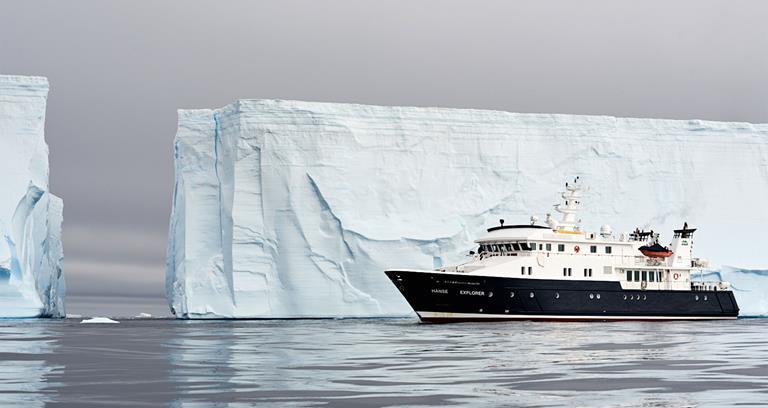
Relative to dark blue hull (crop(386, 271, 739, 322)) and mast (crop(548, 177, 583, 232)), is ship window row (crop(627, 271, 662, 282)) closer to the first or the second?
dark blue hull (crop(386, 271, 739, 322))

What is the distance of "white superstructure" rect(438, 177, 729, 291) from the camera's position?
2848 cm

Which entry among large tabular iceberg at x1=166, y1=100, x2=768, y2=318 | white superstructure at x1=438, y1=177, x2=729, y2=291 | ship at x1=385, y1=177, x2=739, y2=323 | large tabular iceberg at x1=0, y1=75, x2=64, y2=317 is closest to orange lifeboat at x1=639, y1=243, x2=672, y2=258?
ship at x1=385, y1=177, x2=739, y2=323

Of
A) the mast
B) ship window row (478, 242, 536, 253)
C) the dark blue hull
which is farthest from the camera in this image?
the mast

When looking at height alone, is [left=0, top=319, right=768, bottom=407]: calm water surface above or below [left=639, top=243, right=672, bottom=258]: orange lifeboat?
below

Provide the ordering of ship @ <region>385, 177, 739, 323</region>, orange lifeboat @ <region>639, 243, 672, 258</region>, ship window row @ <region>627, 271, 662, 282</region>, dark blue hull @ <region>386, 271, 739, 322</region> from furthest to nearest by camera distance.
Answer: orange lifeboat @ <region>639, 243, 672, 258</region> < ship window row @ <region>627, 271, 662, 282</region> < ship @ <region>385, 177, 739, 323</region> < dark blue hull @ <region>386, 271, 739, 322</region>

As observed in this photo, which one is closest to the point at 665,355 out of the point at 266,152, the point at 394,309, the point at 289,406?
the point at 289,406

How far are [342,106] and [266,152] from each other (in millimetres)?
3113

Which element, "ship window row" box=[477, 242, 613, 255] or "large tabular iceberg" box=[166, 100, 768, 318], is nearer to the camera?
"ship window row" box=[477, 242, 613, 255]

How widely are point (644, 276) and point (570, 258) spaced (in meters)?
3.05

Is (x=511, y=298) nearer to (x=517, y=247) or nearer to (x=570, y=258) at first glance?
(x=517, y=247)

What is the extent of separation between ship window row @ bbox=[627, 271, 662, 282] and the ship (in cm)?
3

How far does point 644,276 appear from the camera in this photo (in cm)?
3070

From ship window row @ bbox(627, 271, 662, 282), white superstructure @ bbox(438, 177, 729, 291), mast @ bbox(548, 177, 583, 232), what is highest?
mast @ bbox(548, 177, 583, 232)

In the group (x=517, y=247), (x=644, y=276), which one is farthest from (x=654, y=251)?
(x=517, y=247)
